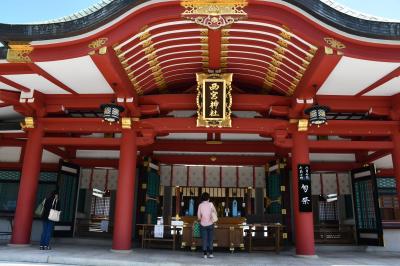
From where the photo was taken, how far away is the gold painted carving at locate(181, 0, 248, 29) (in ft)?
21.8

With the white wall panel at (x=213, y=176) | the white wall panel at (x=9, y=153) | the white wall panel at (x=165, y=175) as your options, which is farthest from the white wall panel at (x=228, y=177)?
the white wall panel at (x=9, y=153)

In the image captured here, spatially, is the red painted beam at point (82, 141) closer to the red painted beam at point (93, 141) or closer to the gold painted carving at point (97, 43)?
the red painted beam at point (93, 141)

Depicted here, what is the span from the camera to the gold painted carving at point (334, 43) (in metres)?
6.82

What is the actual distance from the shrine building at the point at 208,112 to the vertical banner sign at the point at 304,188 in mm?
39

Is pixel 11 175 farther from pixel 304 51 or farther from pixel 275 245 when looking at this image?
pixel 304 51

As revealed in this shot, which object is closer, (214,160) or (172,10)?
(172,10)

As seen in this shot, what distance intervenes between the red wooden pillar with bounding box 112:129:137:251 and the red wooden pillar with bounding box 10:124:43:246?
2.46 metres

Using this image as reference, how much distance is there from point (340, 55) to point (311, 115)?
5.88 feet

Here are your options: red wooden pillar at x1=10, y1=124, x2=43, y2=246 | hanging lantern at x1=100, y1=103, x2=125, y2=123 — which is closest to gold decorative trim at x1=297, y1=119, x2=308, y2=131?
hanging lantern at x1=100, y1=103, x2=125, y2=123

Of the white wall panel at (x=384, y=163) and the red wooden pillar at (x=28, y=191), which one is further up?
the white wall panel at (x=384, y=163)

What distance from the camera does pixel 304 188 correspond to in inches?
348

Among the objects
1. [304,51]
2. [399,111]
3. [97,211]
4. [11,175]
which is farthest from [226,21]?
[97,211]

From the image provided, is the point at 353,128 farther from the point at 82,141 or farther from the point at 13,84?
the point at 13,84

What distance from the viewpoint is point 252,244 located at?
1007cm
